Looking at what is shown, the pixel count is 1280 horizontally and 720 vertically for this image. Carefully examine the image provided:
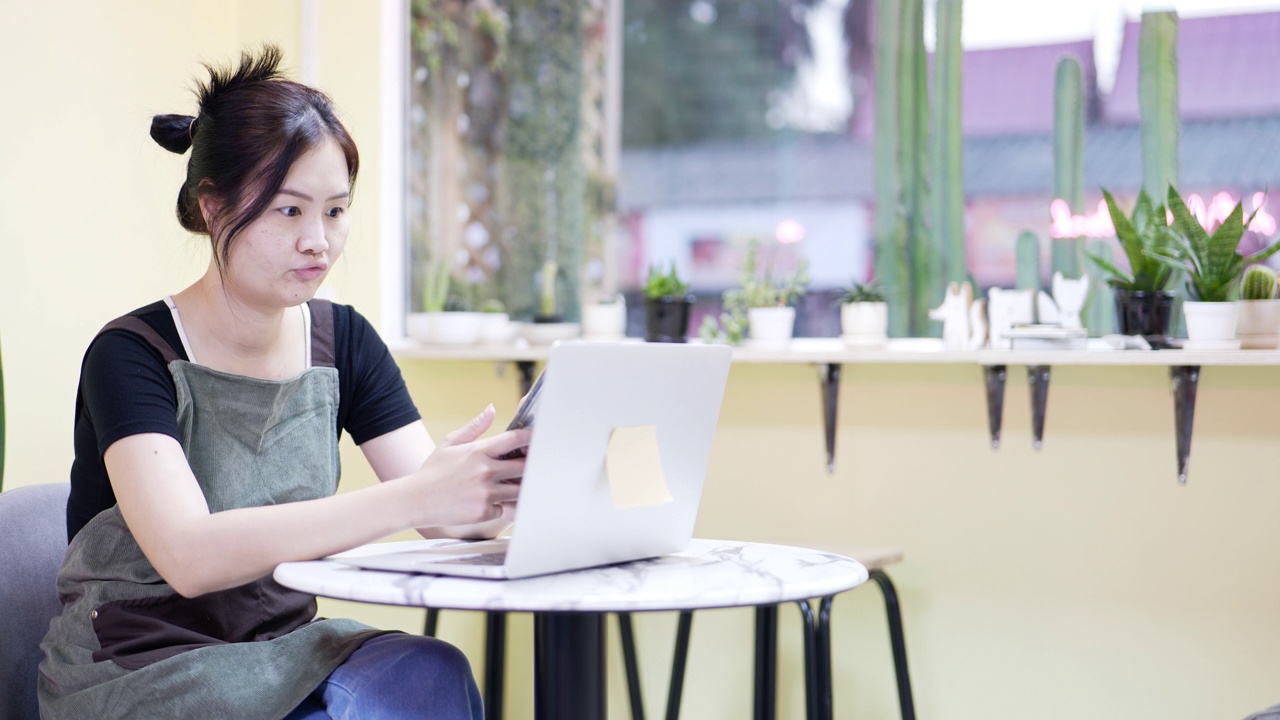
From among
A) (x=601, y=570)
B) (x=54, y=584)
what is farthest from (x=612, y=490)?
(x=54, y=584)

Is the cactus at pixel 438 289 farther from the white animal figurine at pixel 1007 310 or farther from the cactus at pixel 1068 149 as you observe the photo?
the cactus at pixel 1068 149

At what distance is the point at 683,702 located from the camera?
2486 millimetres

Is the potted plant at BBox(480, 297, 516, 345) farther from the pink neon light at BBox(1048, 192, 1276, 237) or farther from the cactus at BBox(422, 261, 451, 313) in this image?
the pink neon light at BBox(1048, 192, 1276, 237)

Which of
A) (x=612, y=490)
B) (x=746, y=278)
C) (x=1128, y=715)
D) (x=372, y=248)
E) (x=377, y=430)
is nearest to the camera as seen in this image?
(x=612, y=490)

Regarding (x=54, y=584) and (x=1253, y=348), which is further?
(x=1253, y=348)

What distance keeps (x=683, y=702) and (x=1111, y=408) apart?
106cm

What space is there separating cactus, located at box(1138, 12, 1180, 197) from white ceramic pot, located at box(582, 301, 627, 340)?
1.09 metres

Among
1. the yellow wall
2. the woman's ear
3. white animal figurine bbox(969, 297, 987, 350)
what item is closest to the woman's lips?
the woman's ear

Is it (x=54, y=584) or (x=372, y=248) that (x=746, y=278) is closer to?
(x=372, y=248)

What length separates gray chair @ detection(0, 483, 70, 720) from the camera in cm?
131

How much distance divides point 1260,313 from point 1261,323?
18mm

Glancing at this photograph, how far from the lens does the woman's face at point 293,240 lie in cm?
127

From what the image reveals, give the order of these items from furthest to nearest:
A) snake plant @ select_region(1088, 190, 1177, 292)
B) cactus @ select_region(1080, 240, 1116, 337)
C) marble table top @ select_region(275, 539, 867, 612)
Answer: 1. cactus @ select_region(1080, 240, 1116, 337)
2. snake plant @ select_region(1088, 190, 1177, 292)
3. marble table top @ select_region(275, 539, 867, 612)

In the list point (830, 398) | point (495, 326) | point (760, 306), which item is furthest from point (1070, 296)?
point (495, 326)
